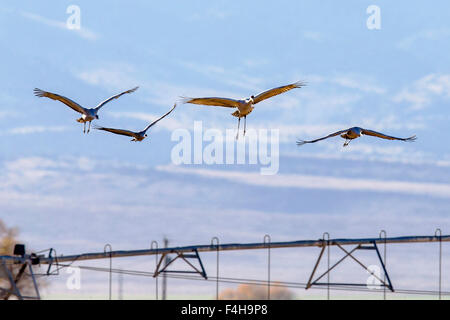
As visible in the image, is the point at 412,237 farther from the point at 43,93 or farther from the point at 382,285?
the point at 43,93

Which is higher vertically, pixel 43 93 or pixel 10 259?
pixel 43 93

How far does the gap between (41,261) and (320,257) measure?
17.1m
